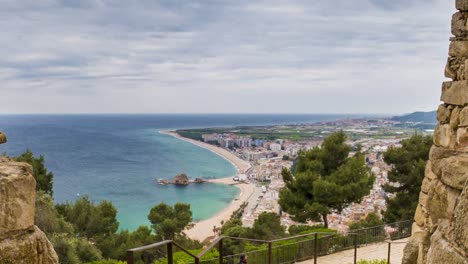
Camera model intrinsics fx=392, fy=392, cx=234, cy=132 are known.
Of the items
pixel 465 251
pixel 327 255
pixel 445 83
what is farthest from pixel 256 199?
pixel 465 251

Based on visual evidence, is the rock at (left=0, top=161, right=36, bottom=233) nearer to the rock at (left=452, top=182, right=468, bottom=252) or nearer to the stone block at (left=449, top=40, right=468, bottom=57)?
the rock at (left=452, top=182, right=468, bottom=252)

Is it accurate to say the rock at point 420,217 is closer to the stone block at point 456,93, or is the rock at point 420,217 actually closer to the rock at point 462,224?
the stone block at point 456,93

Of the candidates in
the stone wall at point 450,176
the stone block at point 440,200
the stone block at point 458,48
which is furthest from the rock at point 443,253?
the stone block at point 458,48

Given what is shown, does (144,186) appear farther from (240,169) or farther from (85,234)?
(85,234)

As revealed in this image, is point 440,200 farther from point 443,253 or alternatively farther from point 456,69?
point 456,69

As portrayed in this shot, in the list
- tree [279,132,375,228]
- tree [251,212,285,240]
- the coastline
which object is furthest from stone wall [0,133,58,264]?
the coastline

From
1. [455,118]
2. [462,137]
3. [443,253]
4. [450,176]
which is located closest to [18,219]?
[443,253]
